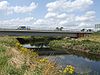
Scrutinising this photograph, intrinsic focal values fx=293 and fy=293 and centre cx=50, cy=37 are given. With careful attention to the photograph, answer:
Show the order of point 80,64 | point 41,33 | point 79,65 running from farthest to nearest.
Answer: point 41,33
point 80,64
point 79,65

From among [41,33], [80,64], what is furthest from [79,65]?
[41,33]

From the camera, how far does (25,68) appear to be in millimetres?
8844

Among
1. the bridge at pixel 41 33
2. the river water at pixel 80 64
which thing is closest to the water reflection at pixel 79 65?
the river water at pixel 80 64

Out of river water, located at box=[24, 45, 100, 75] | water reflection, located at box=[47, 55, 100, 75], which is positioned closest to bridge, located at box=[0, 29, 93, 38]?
river water, located at box=[24, 45, 100, 75]

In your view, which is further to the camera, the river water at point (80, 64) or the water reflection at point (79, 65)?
the water reflection at point (79, 65)

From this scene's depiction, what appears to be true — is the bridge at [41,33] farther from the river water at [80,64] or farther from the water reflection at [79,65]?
the water reflection at [79,65]

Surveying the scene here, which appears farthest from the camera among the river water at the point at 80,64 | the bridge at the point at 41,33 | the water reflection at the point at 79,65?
the bridge at the point at 41,33

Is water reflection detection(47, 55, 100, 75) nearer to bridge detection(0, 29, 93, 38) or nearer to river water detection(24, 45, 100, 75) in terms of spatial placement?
river water detection(24, 45, 100, 75)

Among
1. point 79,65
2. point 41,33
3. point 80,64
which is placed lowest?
point 80,64

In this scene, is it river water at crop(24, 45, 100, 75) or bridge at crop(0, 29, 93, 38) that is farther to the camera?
bridge at crop(0, 29, 93, 38)

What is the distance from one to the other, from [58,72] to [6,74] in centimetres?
270

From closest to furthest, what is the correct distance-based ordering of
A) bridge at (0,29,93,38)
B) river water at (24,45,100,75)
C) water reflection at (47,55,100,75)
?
river water at (24,45,100,75), water reflection at (47,55,100,75), bridge at (0,29,93,38)

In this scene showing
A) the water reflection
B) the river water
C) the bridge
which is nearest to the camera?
the river water

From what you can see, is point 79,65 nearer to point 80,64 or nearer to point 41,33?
point 80,64
